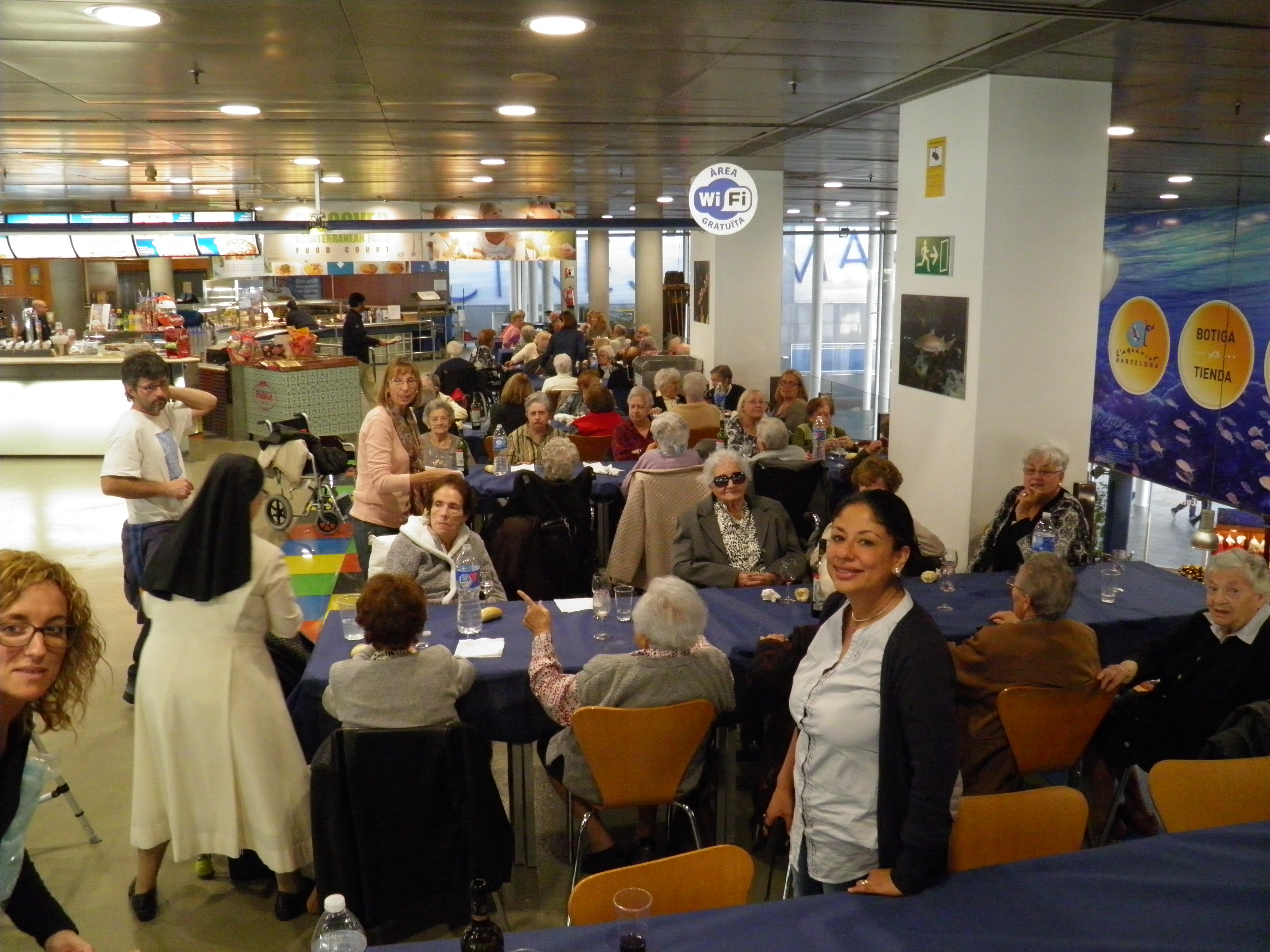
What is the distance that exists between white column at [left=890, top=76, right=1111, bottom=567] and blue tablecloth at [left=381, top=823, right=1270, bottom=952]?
370cm

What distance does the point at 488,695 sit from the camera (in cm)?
358

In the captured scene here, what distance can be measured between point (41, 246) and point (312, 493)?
25.1 ft

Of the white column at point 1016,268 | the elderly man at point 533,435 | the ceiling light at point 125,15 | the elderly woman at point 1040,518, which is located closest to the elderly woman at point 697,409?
the elderly man at point 533,435

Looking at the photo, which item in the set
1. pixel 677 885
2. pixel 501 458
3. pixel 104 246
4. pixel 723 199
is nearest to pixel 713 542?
pixel 501 458

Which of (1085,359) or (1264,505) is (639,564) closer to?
(1085,359)

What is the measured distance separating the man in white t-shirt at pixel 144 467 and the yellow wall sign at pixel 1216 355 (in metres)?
11.8

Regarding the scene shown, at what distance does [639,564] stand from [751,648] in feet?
6.61

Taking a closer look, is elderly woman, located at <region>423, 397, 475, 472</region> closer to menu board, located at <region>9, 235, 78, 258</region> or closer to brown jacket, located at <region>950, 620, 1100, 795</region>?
brown jacket, located at <region>950, 620, 1100, 795</region>

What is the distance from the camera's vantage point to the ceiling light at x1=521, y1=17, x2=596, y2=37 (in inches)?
174

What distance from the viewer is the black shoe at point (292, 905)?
140 inches

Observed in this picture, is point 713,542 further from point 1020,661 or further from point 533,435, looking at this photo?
point 533,435

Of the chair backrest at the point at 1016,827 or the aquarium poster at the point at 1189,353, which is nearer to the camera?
the chair backrest at the point at 1016,827

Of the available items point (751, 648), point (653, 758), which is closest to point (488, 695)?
point (653, 758)

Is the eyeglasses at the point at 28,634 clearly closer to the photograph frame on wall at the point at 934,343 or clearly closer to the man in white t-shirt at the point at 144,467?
the man in white t-shirt at the point at 144,467
